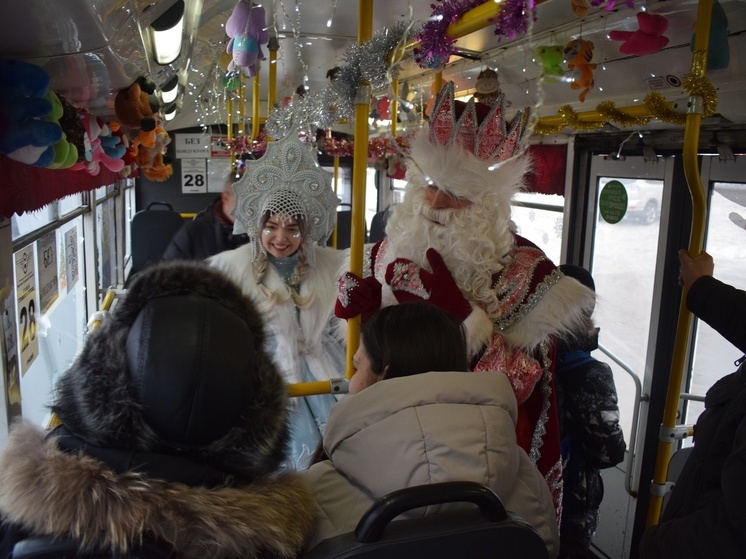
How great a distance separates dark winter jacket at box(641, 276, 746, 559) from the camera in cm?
115

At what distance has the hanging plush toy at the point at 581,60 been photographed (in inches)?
91.6

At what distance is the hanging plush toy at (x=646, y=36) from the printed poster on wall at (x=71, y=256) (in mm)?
2813

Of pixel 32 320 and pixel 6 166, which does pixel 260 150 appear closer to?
pixel 32 320

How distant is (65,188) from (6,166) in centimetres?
71

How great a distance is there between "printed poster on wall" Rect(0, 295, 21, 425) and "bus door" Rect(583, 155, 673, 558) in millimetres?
2781

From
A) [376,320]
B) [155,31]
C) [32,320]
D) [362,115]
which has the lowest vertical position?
[32,320]

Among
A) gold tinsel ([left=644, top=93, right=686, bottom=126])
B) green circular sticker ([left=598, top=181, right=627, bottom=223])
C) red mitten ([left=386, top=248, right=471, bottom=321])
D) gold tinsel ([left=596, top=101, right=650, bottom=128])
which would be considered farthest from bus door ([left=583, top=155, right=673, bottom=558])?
red mitten ([left=386, top=248, right=471, bottom=321])

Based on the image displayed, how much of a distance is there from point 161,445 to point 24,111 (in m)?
0.74

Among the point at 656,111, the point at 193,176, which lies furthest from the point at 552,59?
the point at 193,176

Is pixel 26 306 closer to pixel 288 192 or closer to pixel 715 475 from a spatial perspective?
pixel 288 192

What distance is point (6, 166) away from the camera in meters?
1.31

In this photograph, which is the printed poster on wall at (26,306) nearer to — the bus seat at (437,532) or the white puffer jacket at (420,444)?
the white puffer jacket at (420,444)

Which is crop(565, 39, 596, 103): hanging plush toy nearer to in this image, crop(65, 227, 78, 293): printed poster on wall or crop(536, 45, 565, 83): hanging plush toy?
crop(536, 45, 565, 83): hanging plush toy

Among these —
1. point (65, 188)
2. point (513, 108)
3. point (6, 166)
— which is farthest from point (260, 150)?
point (6, 166)
